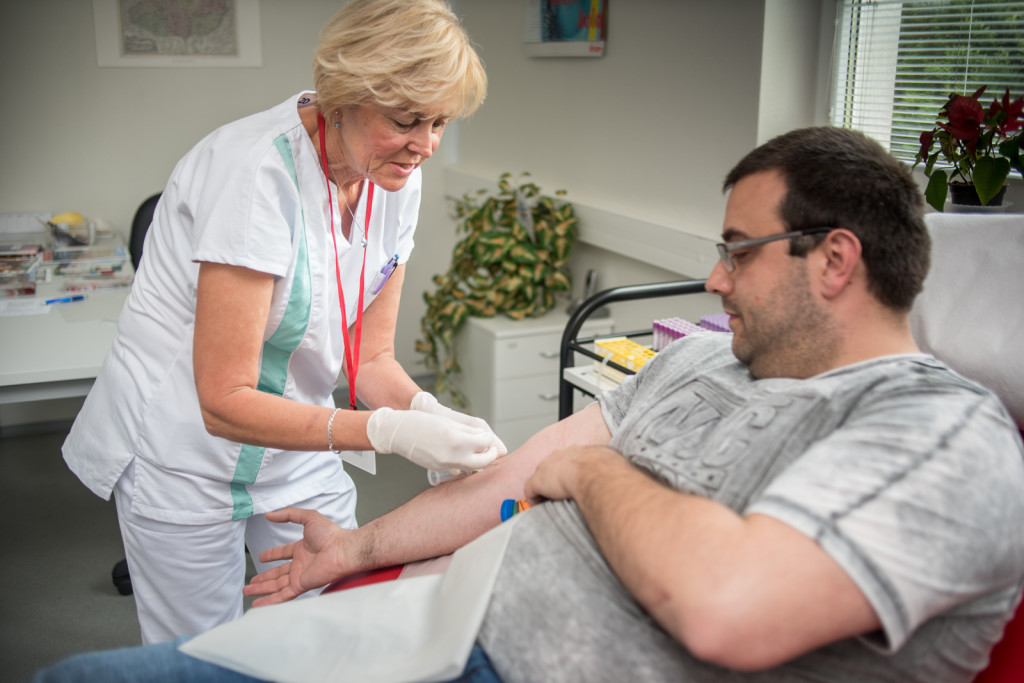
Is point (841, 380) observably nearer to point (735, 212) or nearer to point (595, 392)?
point (735, 212)

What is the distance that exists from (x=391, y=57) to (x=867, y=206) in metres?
0.69

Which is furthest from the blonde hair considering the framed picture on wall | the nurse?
the framed picture on wall

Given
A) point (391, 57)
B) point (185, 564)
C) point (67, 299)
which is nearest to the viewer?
point (391, 57)

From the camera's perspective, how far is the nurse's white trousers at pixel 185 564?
1484 mm

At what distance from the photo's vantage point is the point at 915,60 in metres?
2.21

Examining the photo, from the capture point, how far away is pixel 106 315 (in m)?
2.48

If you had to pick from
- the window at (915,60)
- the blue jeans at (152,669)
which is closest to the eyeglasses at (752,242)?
the blue jeans at (152,669)

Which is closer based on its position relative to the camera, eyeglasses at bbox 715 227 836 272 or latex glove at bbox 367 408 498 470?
eyeglasses at bbox 715 227 836 272

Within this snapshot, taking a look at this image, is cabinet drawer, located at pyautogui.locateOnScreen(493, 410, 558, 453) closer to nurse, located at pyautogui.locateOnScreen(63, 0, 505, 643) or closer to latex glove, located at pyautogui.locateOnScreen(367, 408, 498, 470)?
nurse, located at pyautogui.locateOnScreen(63, 0, 505, 643)

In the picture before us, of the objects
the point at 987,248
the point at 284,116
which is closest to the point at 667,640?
the point at 987,248

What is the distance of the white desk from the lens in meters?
2.07

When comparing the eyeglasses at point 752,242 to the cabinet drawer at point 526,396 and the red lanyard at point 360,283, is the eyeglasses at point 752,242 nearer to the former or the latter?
the red lanyard at point 360,283

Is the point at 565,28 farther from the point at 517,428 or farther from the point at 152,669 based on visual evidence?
the point at 152,669

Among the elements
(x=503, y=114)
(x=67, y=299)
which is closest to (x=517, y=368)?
(x=503, y=114)
